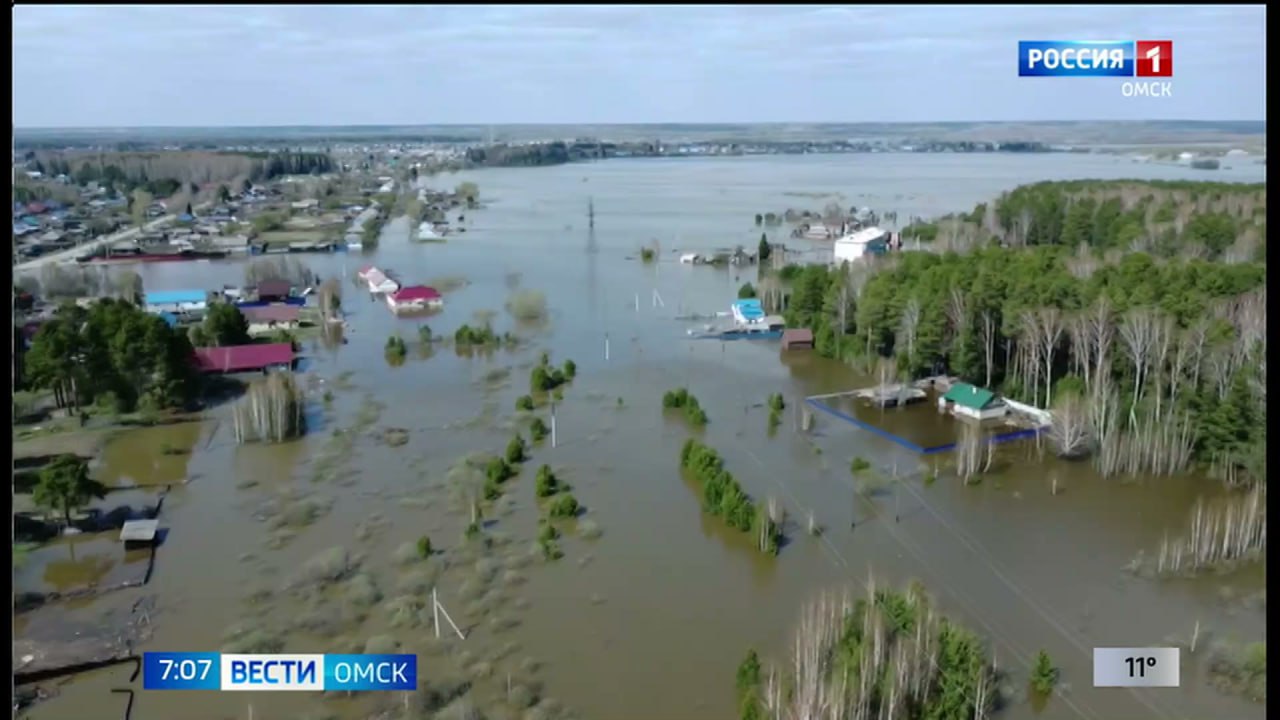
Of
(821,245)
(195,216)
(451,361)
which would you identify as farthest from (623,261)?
(195,216)

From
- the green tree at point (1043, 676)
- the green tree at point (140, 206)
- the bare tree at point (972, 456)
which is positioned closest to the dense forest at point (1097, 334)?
the bare tree at point (972, 456)

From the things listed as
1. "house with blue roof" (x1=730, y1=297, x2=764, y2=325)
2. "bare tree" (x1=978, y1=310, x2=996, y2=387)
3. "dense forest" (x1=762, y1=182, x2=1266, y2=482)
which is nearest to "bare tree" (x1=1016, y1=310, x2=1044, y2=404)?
"dense forest" (x1=762, y1=182, x2=1266, y2=482)

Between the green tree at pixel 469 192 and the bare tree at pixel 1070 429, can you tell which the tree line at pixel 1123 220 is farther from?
the green tree at pixel 469 192

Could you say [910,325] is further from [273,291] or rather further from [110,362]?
[273,291]

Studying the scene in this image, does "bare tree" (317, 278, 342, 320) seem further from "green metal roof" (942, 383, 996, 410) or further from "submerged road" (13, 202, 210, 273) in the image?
"green metal roof" (942, 383, 996, 410)

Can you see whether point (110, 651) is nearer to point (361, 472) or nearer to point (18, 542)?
point (18, 542)

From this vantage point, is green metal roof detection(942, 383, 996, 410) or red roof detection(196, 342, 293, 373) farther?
red roof detection(196, 342, 293, 373)
